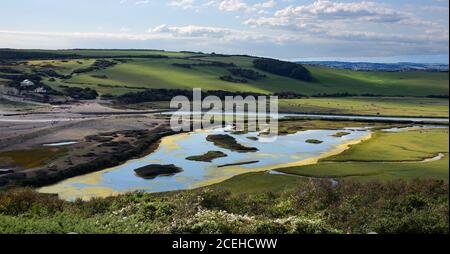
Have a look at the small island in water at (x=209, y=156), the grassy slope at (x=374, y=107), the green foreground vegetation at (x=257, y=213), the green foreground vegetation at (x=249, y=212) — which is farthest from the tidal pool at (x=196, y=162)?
the grassy slope at (x=374, y=107)

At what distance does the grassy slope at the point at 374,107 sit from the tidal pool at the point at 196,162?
46322mm

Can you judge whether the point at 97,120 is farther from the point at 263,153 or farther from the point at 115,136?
the point at 263,153

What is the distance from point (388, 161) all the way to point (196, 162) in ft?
84.3

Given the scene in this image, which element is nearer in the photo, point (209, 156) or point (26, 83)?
point (209, 156)

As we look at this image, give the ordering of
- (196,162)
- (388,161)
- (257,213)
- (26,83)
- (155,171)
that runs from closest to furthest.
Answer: (257,213)
(155,171)
(388,161)
(196,162)
(26,83)

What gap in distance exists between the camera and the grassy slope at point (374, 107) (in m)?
147

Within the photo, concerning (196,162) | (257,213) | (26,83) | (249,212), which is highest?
(26,83)

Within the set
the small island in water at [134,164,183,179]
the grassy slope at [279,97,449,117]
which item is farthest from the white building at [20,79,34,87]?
the small island in water at [134,164,183,179]

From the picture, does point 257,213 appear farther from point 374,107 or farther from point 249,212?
point 374,107

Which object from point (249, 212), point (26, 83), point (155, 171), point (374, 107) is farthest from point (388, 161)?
point (26, 83)

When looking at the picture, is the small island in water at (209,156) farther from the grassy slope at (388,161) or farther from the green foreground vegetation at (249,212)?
the green foreground vegetation at (249,212)

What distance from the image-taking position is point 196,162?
6850 centimetres

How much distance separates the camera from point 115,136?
292 feet

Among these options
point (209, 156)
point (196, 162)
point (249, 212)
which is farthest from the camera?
point (209, 156)
